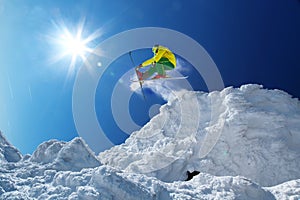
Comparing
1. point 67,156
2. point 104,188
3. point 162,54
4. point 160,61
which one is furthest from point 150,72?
point 104,188

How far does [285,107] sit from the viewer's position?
30.9 meters

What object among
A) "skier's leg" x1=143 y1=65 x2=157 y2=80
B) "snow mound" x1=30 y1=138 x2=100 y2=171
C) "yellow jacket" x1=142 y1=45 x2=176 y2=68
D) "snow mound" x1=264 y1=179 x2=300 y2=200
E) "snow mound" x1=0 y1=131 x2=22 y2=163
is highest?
"skier's leg" x1=143 y1=65 x2=157 y2=80

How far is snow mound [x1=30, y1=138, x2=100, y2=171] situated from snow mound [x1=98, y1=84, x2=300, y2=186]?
57.1 feet

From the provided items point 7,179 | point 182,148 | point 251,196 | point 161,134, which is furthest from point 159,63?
point 161,134

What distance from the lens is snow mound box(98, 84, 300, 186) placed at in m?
26.6

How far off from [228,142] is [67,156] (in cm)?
2132

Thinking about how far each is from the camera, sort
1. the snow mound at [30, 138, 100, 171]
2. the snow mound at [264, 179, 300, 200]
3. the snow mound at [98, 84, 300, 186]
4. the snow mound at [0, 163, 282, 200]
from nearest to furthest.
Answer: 1. the snow mound at [0, 163, 282, 200]
2. the snow mound at [264, 179, 300, 200]
3. the snow mound at [30, 138, 100, 171]
4. the snow mound at [98, 84, 300, 186]

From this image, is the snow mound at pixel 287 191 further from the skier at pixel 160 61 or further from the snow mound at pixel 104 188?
the skier at pixel 160 61

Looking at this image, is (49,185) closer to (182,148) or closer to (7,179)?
(7,179)

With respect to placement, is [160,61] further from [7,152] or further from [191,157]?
[191,157]

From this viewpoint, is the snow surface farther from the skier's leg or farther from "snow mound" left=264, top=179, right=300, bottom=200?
the skier's leg

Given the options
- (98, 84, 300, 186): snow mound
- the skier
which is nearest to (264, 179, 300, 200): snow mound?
the skier

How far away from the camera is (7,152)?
428 inches

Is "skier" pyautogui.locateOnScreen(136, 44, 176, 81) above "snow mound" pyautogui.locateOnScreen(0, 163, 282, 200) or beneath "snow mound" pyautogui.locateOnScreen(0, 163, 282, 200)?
above
